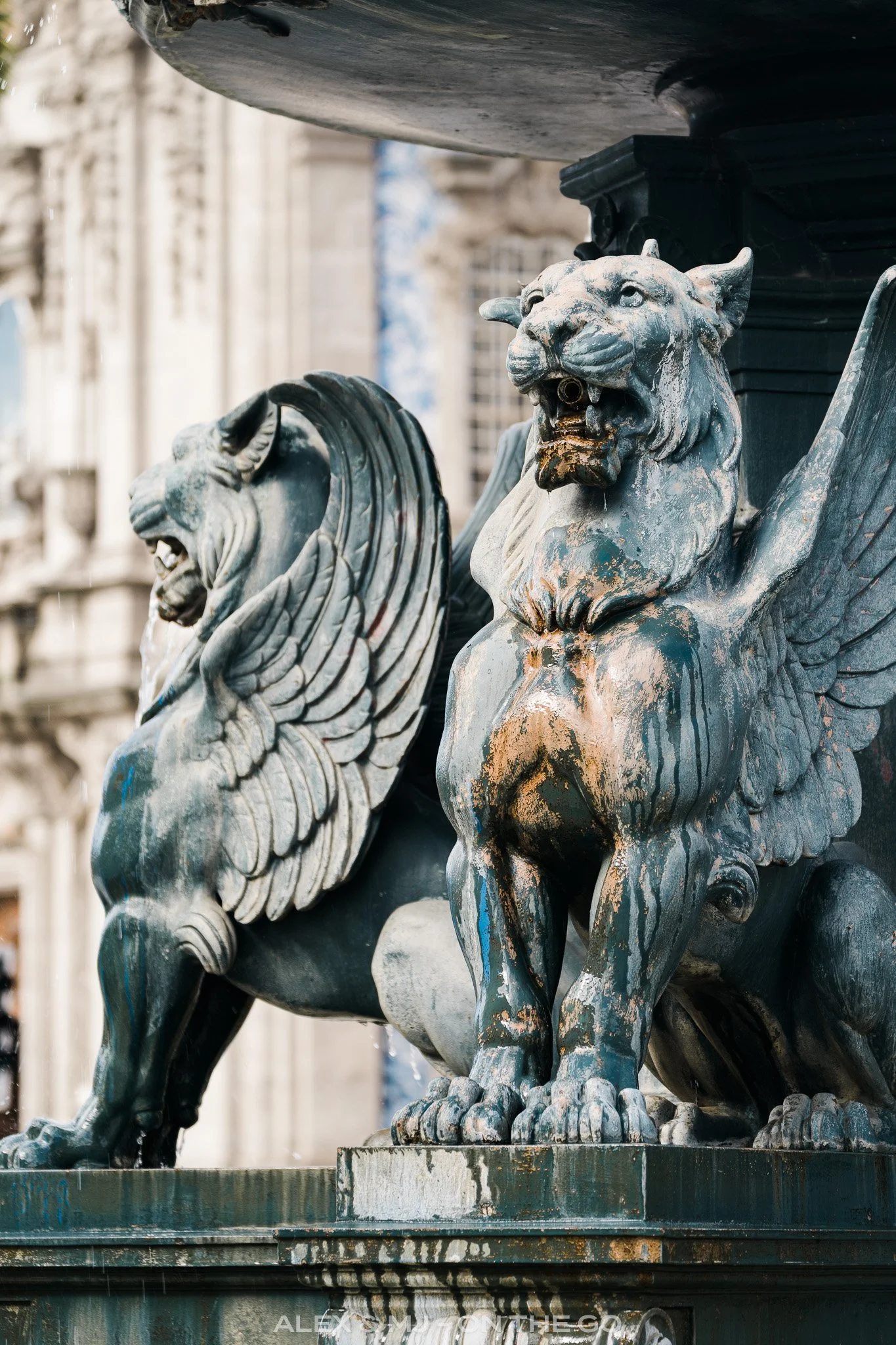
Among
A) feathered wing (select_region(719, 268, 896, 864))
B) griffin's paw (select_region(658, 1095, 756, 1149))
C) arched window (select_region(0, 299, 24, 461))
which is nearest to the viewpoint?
feathered wing (select_region(719, 268, 896, 864))

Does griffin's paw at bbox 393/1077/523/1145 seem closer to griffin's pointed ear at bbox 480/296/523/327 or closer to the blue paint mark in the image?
the blue paint mark

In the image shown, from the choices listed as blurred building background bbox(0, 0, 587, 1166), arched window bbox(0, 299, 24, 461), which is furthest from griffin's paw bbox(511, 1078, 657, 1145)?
arched window bbox(0, 299, 24, 461)

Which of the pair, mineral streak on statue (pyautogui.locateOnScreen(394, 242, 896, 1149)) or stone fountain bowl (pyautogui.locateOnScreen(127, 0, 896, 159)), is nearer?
mineral streak on statue (pyautogui.locateOnScreen(394, 242, 896, 1149))

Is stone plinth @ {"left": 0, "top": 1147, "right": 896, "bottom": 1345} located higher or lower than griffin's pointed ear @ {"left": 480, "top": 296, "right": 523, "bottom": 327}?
lower

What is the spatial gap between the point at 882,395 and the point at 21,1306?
1821mm

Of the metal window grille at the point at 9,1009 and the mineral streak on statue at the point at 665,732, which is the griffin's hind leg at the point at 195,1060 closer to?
the mineral streak on statue at the point at 665,732

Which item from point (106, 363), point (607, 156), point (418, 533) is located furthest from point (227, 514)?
point (106, 363)

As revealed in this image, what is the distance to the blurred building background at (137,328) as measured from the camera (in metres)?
→ 21.7

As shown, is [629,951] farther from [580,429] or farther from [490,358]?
[490,358]

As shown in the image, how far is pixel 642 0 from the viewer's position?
4.52 meters

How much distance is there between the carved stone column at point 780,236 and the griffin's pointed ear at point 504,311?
2.40 feet

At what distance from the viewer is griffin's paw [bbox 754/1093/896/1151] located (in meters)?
4.11

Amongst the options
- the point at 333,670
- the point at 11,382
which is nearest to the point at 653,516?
the point at 333,670

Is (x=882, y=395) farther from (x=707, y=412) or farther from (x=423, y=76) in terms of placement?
(x=423, y=76)
